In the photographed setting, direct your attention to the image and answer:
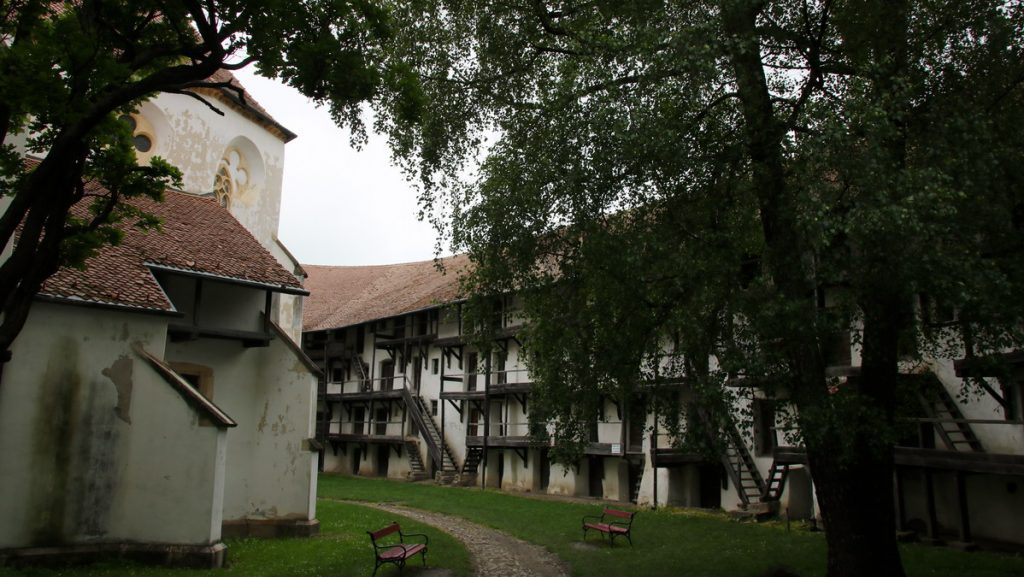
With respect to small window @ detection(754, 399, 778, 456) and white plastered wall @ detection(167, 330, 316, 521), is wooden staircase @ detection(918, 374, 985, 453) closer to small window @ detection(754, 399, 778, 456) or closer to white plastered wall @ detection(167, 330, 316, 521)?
small window @ detection(754, 399, 778, 456)

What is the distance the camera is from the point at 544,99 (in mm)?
10773

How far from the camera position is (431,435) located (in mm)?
34344

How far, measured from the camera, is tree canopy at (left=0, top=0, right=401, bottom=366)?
7.29m

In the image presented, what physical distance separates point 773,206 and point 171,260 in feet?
35.4

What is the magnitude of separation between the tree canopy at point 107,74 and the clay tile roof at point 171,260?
3161 mm

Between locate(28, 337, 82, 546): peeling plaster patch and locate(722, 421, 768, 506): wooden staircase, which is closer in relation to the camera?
locate(28, 337, 82, 546): peeling plaster patch

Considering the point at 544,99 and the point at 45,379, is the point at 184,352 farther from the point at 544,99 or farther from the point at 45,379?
the point at 544,99

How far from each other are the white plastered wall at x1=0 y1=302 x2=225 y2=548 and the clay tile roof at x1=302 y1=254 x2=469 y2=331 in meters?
18.2

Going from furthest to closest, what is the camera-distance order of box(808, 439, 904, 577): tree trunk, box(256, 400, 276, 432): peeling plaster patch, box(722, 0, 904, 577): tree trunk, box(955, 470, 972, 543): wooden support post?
box(256, 400, 276, 432): peeling plaster patch
box(955, 470, 972, 543): wooden support post
box(808, 439, 904, 577): tree trunk
box(722, 0, 904, 577): tree trunk

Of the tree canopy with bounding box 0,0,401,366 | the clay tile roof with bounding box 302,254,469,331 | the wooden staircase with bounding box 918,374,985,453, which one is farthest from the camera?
the clay tile roof with bounding box 302,254,469,331

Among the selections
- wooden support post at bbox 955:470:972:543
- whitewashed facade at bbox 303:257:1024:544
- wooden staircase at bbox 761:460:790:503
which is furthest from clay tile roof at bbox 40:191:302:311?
wooden support post at bbox 955:470:972:543

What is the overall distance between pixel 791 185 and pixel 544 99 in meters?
3.59

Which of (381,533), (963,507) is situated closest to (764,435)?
(963,507)

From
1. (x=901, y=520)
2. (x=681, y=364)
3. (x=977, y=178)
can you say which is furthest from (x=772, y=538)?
(x=977, y=178)
